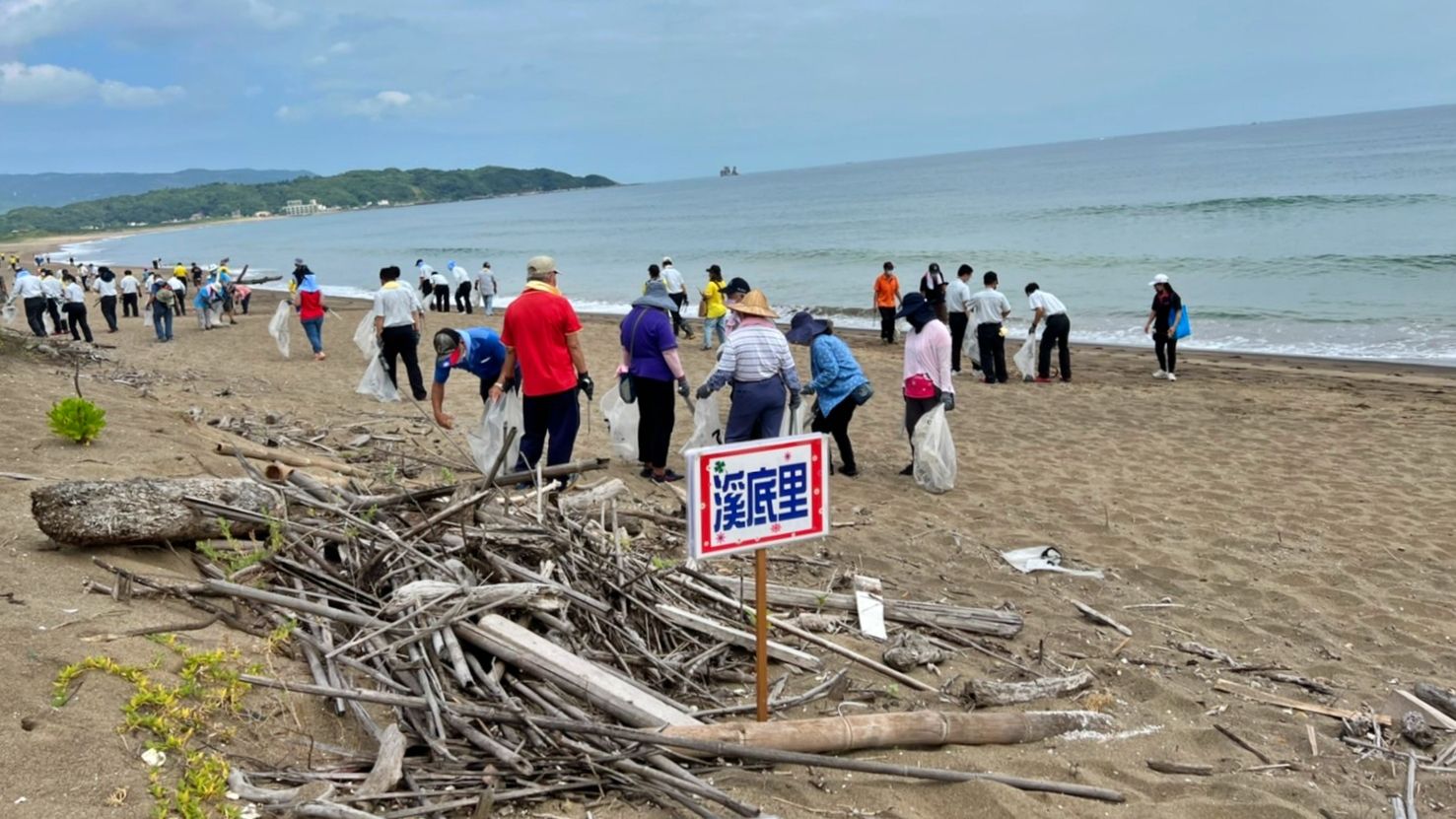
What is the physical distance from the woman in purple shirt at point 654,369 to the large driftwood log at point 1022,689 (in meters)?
3.60

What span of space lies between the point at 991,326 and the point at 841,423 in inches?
231

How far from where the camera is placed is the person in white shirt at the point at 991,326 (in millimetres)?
12797

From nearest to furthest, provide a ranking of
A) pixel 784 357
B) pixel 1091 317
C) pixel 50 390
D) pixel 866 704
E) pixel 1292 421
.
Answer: pixel 866 704
pixel 784 357
pixel 50 390
pixel 1292 421
pixel 1091 317

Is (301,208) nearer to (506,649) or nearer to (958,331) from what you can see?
(958,331)

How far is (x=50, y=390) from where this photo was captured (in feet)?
25.8

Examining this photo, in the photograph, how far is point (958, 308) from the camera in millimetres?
13859

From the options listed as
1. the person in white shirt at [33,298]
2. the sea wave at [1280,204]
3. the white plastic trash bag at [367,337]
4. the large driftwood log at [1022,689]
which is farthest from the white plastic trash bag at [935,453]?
the sea wave at [1280,204]

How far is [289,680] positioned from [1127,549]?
17.3ft

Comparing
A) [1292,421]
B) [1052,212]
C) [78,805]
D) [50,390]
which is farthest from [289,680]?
[1052,212]

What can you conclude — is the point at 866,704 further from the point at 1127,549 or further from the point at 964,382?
the point at 964,382

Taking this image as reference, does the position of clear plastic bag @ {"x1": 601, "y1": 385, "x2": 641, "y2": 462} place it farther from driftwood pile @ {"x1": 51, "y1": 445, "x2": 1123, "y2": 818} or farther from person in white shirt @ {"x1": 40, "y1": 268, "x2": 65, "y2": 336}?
person in white shirt @ {"x1": 40, "y1": 268, "x2": 65, "y2": 336}

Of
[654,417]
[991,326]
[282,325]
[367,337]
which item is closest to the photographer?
[654,417]

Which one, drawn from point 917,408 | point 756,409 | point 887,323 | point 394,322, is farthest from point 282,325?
point 917,408

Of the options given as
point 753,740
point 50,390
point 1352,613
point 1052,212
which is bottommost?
point 1352,613
